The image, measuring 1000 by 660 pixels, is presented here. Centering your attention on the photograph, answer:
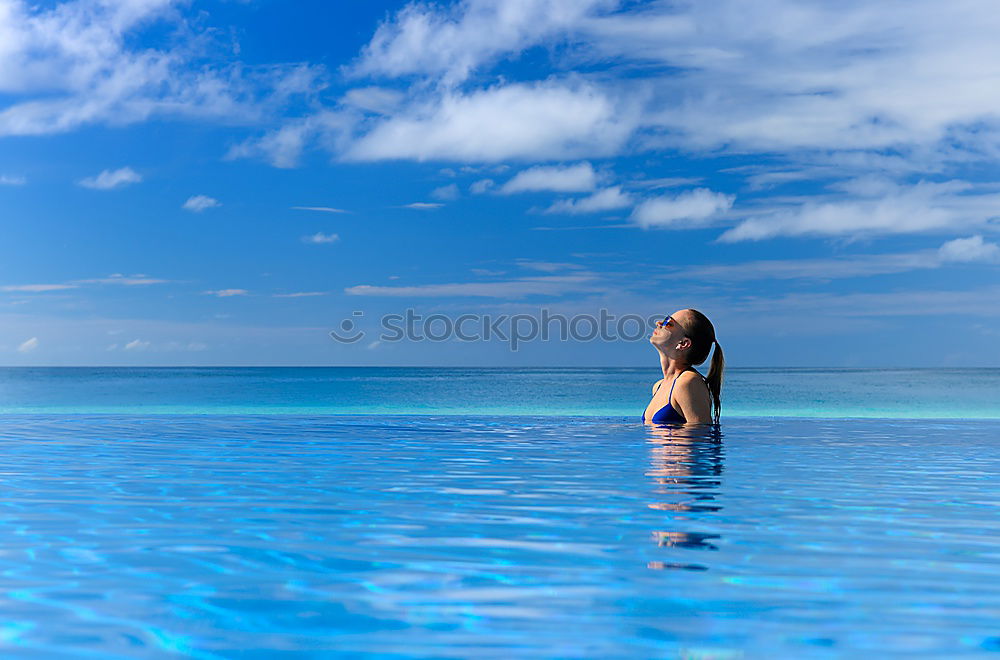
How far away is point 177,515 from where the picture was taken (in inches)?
219

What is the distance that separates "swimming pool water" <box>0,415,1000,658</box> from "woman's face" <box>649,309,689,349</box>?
112 cm

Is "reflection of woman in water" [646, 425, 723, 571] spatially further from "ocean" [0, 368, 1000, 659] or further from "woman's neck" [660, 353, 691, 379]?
"woman's neck" [660, 353, 691, 379]

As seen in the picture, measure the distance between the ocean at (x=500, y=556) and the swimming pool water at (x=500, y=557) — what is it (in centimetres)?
2

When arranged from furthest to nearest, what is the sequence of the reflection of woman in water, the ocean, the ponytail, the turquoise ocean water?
the turquoise ocean water < the ponytail < the reflection of woman in water < the ocean

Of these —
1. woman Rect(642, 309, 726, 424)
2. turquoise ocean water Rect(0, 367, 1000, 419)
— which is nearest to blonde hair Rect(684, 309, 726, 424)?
woman Rect(642, 309, 726, 424)

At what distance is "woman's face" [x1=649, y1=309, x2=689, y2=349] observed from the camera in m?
8.54

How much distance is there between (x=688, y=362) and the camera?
8.60 meters

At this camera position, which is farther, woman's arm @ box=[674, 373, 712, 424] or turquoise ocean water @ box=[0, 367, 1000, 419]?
turquoise ocean water @ box=[0, 367, 1000, 419]

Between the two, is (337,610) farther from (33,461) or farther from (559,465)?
(33,461)

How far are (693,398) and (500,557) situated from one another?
4.57 m

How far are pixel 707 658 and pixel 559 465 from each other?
556 centimetres

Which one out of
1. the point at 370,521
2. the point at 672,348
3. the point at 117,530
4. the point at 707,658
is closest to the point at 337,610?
the point at 707,658

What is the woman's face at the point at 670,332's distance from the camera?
28.0 feet

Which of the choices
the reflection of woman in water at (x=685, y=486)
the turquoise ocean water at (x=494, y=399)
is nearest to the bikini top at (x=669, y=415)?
the reflection of woman in water at (x=685, y=486)
